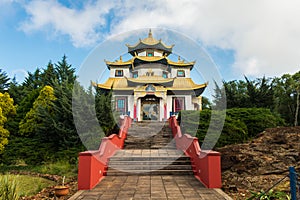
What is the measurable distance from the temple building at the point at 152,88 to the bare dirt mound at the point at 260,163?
33.5 ft

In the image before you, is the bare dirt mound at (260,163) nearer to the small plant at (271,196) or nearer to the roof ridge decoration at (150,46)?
the small plant at (271,196)

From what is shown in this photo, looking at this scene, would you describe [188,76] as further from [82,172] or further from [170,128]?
[82,172]

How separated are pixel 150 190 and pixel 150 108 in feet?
50.9

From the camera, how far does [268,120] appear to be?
34.1ft

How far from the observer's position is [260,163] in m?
6.05

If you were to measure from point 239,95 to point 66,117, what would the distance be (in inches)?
429

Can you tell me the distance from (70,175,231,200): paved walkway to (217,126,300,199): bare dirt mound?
2.13ft

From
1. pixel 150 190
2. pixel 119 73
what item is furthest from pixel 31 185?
pixel 119 73

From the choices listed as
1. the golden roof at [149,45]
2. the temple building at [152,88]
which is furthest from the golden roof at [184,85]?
the golden roof at [149,45]

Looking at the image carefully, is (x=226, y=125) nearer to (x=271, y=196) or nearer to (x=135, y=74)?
(x=271, y=196)

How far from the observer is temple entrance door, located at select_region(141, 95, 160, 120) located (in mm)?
19312

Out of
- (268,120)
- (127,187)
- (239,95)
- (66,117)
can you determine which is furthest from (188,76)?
(127,187)

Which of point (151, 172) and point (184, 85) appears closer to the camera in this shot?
point (151, 172)

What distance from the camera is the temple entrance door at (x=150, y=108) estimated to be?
760 inches
